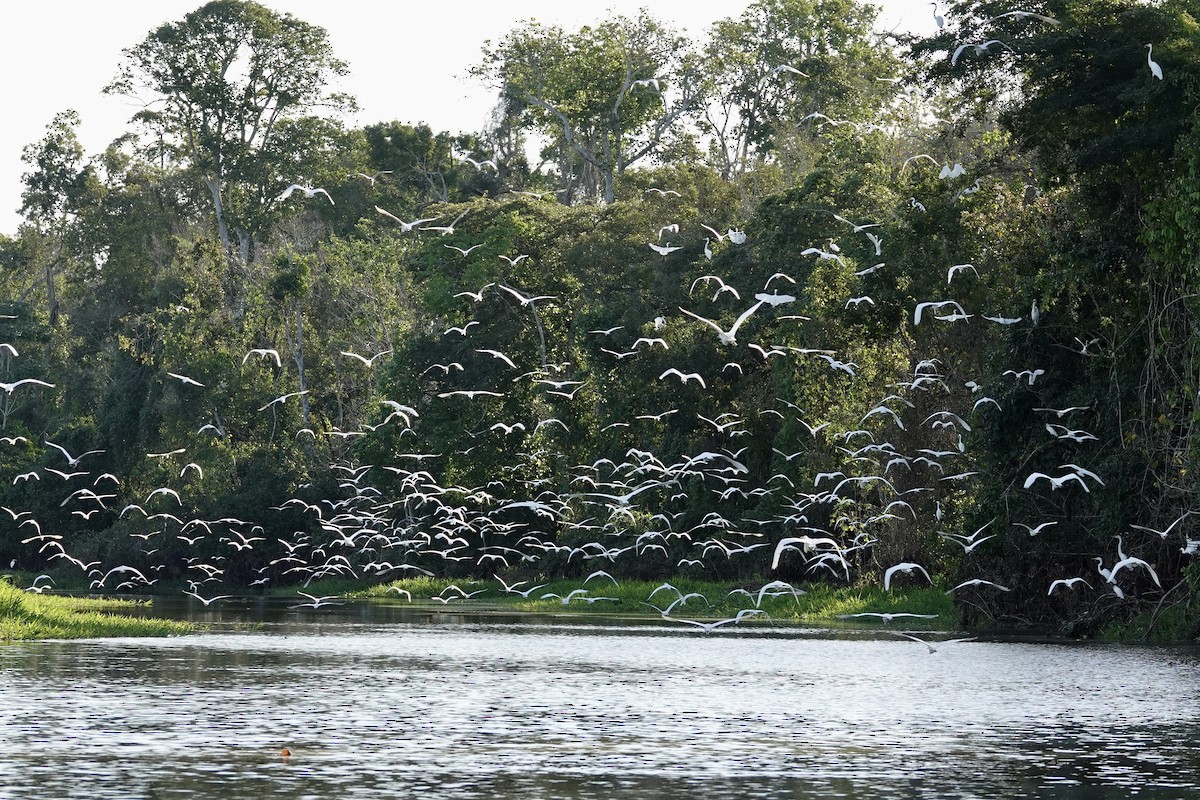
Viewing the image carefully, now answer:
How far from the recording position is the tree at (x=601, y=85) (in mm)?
68250

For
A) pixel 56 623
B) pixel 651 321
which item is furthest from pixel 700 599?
pixel 56 623

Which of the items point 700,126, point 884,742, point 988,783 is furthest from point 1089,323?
point 700,126

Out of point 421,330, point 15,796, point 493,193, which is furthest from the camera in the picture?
point 493,193

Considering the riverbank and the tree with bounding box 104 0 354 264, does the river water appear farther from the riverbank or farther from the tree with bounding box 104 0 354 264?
the tree with bounding box 104 0 354 264

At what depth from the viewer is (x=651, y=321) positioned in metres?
53.2

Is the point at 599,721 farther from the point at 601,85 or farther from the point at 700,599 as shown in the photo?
the point at 601,85

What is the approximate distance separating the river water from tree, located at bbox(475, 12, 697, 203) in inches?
1612

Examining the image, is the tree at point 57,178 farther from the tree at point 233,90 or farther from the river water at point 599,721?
the river water at point 599,721

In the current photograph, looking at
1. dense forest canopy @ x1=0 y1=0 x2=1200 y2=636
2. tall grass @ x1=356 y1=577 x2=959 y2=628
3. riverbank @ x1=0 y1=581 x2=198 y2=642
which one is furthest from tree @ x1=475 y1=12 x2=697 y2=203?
riverbank @ x1=0 y1=581 x2=198 y2=642

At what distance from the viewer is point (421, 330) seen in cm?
6550

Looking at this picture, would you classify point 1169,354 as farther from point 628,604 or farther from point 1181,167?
point 628,604

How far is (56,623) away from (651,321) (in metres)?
24.8

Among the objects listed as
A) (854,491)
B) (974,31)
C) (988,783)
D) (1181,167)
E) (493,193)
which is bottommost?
(988,783)

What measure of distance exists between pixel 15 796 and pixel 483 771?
3.80 m
